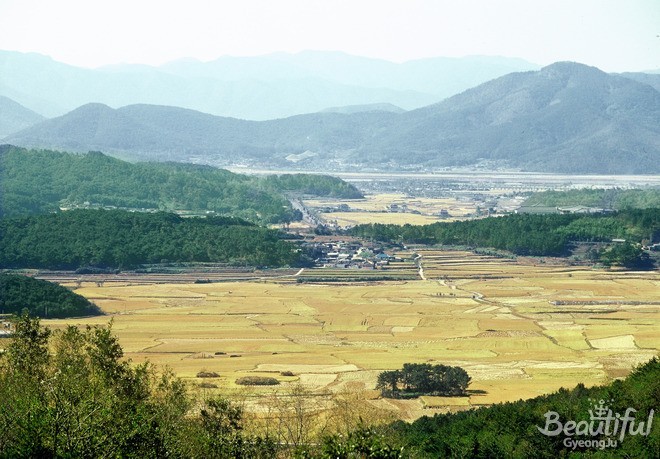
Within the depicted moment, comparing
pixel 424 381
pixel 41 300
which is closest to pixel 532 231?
pixel 41 300

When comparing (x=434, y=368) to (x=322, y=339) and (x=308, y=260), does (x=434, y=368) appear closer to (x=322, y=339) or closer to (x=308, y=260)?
(x=322, y=339)

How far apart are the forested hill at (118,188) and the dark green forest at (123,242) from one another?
17.8 meters

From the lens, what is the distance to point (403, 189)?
138 m

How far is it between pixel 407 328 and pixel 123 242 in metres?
26.3

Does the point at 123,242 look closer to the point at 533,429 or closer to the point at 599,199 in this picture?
the point at 533,429

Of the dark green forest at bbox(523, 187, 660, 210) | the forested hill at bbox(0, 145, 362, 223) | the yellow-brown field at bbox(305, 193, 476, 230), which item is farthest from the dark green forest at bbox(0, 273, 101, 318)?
the dark green forest at bbox(523, 187, 660, 210)

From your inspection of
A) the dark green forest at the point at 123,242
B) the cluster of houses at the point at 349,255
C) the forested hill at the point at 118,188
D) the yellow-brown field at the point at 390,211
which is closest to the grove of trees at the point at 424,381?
the cluster of houses at the point at 349,255

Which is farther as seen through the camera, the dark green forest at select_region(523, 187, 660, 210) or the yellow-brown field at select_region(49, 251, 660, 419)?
the dark green forest at select_region(523, 187, 660, 210)

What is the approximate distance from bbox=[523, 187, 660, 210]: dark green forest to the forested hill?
25.4 meters

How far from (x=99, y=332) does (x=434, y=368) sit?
13.8m

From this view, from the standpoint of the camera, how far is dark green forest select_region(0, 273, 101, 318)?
4797 centimetres

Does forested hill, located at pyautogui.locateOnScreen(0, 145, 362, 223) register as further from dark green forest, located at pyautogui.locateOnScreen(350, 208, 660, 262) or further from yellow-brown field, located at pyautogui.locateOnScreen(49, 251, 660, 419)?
yellow-brown field, located at pyautogui.locateOnScreen(49, 251, 660, 419)

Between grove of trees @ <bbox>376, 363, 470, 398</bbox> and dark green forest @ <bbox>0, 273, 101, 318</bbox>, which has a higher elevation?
dark green forest @ <bbox>0, 273, 101, 318</bbox>

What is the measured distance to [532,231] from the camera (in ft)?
245
